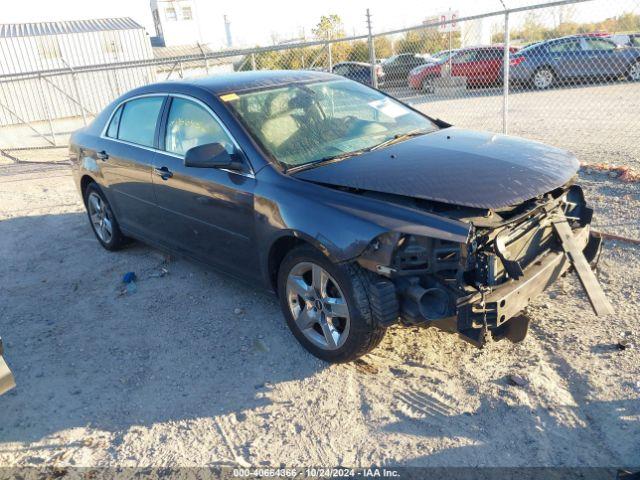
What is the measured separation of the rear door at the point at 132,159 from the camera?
4895 millimetres

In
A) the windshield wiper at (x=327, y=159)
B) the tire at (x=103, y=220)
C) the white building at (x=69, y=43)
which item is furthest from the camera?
the white building at (x=69, y=43)

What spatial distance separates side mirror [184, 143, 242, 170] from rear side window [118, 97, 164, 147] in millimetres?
1254

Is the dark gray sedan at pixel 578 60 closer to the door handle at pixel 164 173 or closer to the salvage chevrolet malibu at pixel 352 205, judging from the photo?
the salvage chevrolet malibu at pixel 352 205

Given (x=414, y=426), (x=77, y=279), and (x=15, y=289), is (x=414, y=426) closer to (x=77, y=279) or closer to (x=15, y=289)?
(x=77, y=279)

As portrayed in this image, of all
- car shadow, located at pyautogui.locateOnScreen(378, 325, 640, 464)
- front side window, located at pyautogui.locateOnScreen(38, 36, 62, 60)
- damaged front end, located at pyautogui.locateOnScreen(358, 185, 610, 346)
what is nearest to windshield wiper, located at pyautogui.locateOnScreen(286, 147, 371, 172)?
damaged front end, located at pyautogui.locateOnScreen(358, 185, 610, 346)

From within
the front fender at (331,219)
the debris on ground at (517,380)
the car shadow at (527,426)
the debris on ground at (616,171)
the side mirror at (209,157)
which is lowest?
the car shadow at (527,426)

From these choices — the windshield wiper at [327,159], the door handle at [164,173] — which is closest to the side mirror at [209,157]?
the windshield wiper at [327,159]

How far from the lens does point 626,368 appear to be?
10.9 ft

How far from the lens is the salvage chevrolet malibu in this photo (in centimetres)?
309

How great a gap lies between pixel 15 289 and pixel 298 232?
3.51m

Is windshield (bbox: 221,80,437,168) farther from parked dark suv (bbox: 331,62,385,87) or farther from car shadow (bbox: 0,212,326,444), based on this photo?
parked dark suv (bbox: 331,62,385,87)

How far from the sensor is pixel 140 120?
5129 millimetres

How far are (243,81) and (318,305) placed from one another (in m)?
2.04

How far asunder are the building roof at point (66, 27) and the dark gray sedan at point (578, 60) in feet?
89.9
